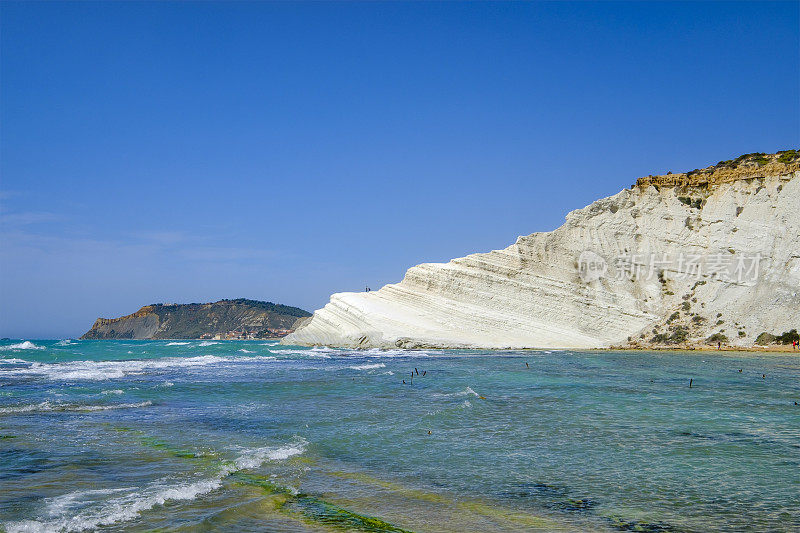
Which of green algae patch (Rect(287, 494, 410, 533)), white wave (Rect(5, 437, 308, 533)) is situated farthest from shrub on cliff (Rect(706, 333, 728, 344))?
green algae patch (Rect(287, 494, 410, 533))

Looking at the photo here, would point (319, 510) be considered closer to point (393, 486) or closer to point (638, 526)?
point (393, 486)

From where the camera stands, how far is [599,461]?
8625 mm

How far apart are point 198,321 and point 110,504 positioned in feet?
481

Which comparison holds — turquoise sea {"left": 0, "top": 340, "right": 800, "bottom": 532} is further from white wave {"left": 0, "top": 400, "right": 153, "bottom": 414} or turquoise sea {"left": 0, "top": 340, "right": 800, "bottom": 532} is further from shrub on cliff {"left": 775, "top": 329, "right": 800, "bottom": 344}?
shrub on cliff {"left": 775, "top": 329, "right": 800, "bottom": 344}

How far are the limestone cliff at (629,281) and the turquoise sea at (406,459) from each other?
2382cm

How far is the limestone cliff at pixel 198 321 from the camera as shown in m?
141

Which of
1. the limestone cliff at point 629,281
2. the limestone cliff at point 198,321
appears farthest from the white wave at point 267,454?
the limestone cliff at point 198,321

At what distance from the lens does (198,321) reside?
478 ft

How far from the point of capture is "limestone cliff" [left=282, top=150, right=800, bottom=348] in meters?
39.8

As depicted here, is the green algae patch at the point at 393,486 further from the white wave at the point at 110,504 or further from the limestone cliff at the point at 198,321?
the limestone cliff at the point at 198,321

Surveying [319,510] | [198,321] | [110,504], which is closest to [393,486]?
[319,510]

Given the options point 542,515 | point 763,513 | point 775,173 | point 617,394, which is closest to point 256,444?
point 542,515

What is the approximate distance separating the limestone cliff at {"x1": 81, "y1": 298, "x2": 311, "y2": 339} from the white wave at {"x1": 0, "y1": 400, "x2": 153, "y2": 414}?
119 meters

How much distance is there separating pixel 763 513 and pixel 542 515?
233 cm
